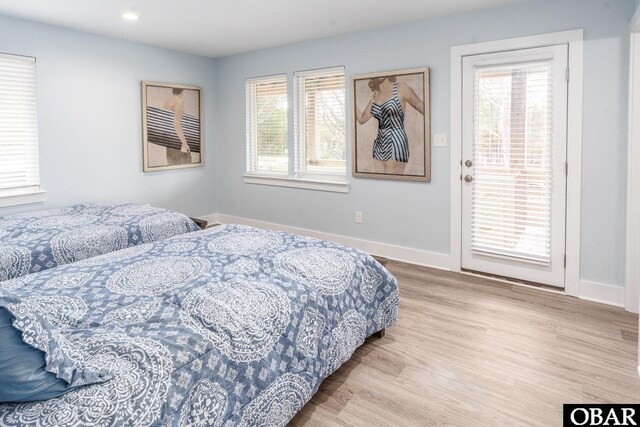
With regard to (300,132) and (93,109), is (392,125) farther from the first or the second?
(93,109)

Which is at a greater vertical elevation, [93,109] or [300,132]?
[93,109]

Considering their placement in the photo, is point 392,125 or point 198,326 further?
point 392,125

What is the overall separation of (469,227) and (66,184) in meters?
3.90

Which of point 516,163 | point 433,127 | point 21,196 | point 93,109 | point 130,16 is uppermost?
point 130,16

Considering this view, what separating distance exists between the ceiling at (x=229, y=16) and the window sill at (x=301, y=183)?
156 cm

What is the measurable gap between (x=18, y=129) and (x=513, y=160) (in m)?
4.37

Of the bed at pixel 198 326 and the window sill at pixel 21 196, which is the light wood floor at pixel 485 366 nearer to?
the bed at pixel 198 326

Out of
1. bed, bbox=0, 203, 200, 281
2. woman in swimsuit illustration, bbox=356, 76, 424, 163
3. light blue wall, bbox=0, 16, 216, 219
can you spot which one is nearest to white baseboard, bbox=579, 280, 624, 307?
woman in swimsuit illustration, bbox=356, 76, 424, 163

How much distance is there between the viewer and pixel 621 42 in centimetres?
296

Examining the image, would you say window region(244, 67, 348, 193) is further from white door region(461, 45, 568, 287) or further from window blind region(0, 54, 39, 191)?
window blind region(0, 54, 39, 191)

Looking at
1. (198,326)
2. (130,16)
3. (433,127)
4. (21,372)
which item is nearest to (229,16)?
(130,16)

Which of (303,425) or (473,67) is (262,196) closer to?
(473,67)

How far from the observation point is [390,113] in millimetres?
4125

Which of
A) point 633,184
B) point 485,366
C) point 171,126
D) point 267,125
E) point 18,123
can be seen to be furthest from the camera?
point 267,125
